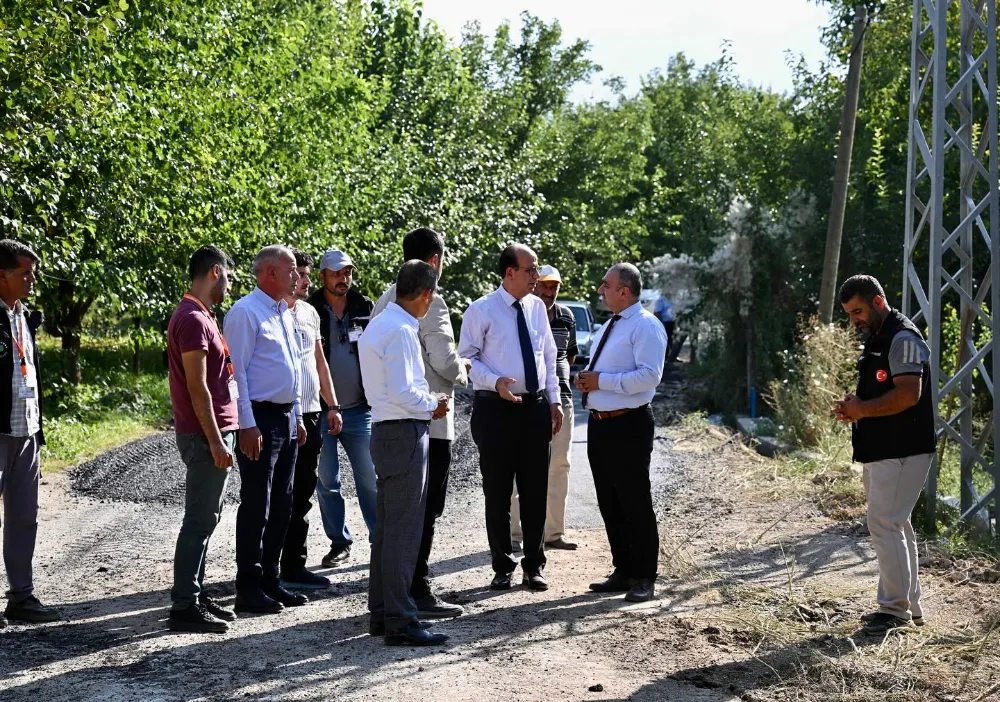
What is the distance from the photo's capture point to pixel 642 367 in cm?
760

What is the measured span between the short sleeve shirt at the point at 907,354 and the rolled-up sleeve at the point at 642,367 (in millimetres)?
1474

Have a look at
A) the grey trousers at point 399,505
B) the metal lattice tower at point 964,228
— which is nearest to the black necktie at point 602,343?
the grey trousers at point 399,505

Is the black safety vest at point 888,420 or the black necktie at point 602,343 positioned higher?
the black necktie at point 602,343

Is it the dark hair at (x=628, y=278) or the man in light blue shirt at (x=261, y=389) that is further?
the dark hair at (x=628, y=278)

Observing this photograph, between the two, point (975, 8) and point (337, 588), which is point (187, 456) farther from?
point (975, 8)

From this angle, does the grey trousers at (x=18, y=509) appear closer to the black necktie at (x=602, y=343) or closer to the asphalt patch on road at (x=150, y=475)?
A: the black necktie at (x=602, y=343)

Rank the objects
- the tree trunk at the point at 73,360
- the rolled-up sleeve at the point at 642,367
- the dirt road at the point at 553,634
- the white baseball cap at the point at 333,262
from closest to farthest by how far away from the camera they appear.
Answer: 1. the dirt road at the point at 553,634
2. the rolled-up sleeve at the point at 642,367
3. the white baseball cap at the point at 333,262
4. the tree trunk at the point at 73,360

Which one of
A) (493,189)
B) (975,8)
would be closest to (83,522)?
(975,8)

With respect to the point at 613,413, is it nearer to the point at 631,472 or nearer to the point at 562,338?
the point at 631,472

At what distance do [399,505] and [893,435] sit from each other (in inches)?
113

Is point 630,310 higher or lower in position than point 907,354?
higher

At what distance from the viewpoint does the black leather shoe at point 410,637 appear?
6277 millimetres

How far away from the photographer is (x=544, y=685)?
18.4 ft

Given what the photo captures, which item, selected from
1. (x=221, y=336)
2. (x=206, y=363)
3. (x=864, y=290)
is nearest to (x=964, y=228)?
(x=864, y=290)
